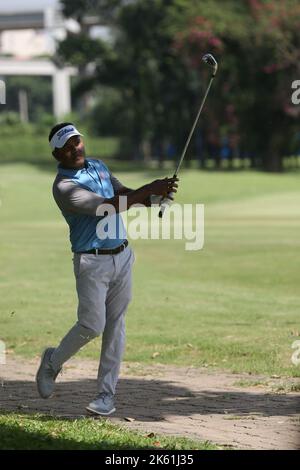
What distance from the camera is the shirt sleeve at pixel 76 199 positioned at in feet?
26.9

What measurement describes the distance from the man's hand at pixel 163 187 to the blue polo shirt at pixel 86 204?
307 mm

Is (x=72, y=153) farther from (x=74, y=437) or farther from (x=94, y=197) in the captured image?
(x=74, y=437)

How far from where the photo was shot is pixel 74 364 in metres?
11.3

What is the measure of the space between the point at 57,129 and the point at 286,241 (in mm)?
15593

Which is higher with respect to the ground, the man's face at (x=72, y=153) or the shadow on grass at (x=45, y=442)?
the man's face at (x=72, y=153)

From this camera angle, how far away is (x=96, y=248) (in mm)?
8352

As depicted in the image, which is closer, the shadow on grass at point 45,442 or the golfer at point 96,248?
the shadow on grass at point 45,442

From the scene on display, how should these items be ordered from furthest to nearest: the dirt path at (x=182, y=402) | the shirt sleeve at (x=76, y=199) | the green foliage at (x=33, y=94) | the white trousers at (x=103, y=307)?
the green foliage at (x=33, y=94)
the white trousers at (x=103, y=307)
the shirt sleeve at (x=76, y=199)
the dirt path at (x=182, y=402)

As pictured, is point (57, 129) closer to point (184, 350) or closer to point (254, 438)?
point (254, 438)

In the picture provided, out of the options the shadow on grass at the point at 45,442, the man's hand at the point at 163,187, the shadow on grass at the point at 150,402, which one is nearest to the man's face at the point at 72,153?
the man's hand at the point at 163,187

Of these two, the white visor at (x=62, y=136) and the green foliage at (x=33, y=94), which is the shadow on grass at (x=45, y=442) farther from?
the green foliage at (x=33, y=94)

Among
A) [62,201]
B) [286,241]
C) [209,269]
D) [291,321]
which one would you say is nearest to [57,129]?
[62,201]

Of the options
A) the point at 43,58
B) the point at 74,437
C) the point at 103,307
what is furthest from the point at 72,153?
the point at 43,58

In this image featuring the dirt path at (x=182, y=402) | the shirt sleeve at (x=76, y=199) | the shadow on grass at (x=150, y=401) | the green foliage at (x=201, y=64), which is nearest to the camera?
the dirt path at (x=182, y=402)
